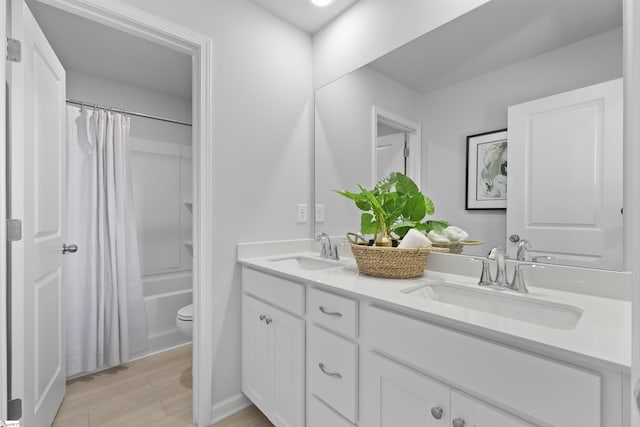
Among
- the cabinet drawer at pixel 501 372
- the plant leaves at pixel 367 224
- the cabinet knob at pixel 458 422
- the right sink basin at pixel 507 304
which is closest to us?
the cabinet drawer at pixel 501 372

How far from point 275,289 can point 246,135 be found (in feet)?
3.03

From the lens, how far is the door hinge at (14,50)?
1184mm

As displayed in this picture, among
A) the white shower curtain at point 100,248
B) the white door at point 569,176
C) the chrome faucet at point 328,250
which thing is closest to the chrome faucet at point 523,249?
the white door at point 569,176

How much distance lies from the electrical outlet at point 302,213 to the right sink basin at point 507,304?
42.0 inches

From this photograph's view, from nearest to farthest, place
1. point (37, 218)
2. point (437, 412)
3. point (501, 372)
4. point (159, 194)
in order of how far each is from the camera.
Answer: point (501, 372) < point (437, 412) < point (37, 218) < point (159, 194)

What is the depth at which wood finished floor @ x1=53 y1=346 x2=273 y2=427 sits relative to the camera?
1.64m

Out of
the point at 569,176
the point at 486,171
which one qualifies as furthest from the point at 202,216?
the point at 569,176

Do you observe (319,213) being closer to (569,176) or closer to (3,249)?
(569,176)

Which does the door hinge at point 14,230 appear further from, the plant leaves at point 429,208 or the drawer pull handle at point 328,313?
the plant leaves at point 429,208

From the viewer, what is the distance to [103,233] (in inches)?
89.7

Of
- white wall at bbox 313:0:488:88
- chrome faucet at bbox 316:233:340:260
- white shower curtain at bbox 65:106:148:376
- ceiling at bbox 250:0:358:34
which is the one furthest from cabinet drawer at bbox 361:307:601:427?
white shower curtain at bbox 65:106:148:376

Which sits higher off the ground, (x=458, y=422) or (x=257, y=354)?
(x=458, y=422)

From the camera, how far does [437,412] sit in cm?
82

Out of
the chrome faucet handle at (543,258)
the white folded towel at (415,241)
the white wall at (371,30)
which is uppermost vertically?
the white wall at (371,30)
